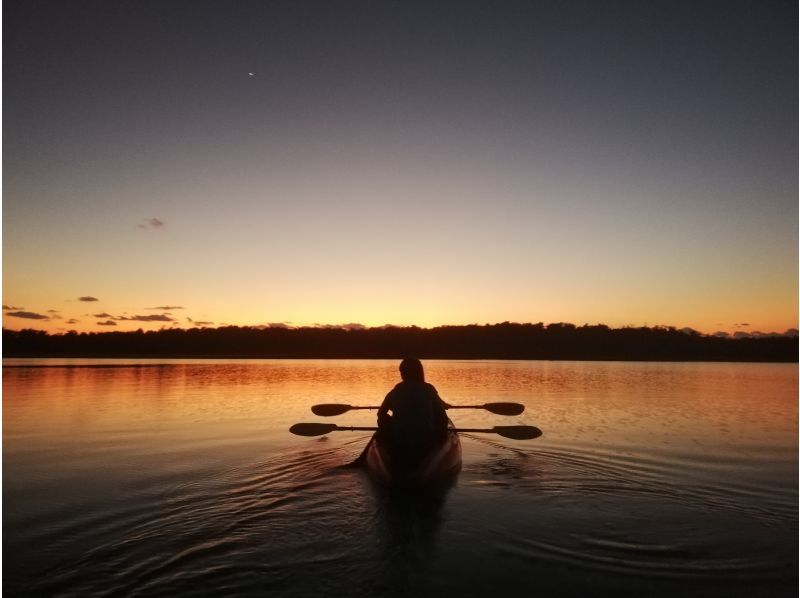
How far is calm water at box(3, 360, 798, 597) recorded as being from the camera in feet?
15.8

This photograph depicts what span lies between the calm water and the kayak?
1.04ft

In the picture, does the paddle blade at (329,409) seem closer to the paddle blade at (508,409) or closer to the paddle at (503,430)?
the paddle at (503,430)

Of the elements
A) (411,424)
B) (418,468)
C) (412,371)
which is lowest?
(418,468)

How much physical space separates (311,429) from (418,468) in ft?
14.0

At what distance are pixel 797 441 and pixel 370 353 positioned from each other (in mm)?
99542

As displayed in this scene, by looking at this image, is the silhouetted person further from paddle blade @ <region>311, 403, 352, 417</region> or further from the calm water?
paddle blade @ <region>311, 403, 352, 417</region>

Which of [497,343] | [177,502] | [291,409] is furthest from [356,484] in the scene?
[497,343]

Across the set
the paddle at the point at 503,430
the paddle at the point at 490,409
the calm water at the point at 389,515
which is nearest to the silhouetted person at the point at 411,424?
the calm water at the point at 389,515

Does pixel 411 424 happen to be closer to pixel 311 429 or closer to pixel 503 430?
pixel 503 430

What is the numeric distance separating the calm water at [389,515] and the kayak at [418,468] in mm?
318

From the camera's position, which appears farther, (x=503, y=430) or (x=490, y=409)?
(x=490, y=409)

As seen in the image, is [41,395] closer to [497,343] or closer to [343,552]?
[343,552]

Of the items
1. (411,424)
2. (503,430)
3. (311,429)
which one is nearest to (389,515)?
(411,424)

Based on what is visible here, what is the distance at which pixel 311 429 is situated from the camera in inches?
465
